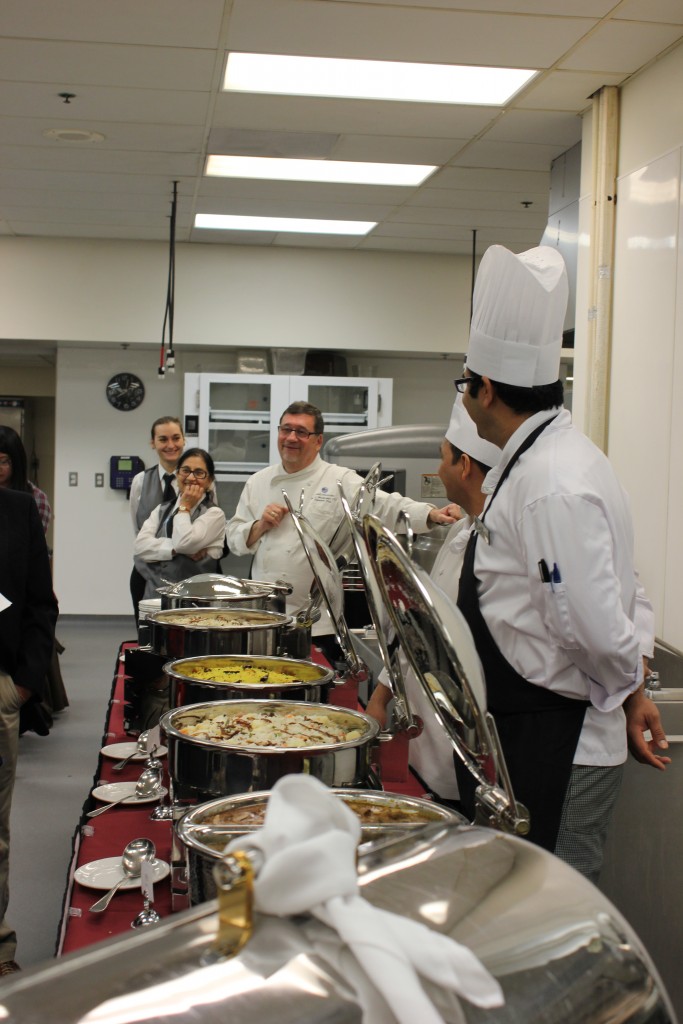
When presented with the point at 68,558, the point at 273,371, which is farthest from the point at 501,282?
the point at 68,558

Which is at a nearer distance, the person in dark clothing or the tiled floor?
→ the person in dark clothing

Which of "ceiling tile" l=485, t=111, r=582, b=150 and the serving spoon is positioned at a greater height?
"ceiling tile" l=485, t=111, r=582, b=150

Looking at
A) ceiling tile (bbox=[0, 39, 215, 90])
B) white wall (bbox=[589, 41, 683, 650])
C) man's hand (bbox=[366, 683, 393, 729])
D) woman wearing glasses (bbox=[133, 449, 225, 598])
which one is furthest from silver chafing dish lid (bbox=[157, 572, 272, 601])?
ceiling tile (bbox=[0, 39, 215, 90])

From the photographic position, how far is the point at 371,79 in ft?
12.0

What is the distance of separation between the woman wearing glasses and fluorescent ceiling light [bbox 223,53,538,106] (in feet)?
5.17

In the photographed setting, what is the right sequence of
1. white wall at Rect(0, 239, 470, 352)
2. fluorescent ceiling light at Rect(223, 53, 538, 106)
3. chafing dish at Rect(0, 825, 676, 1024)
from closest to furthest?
chafing dish at Rect(0, 825, 676, 1024) → fluorescent ceiling light at Rect(223, 53, 538, 106) → white wall at Rect(0, 239, 470, 352)

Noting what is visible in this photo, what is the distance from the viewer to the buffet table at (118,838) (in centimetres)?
130

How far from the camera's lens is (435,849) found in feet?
2.06

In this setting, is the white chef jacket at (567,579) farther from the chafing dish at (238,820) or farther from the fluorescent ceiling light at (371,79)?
the fluorescent ceiling light at (371,79)

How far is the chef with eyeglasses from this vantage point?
355cm

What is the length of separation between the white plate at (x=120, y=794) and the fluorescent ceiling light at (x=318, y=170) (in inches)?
141

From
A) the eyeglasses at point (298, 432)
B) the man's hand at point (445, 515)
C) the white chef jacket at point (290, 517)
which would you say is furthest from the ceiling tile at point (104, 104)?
the man's hand at point (445, 515)

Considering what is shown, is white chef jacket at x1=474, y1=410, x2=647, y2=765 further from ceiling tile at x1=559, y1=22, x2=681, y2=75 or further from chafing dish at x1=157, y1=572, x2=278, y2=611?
ceiling tile at x1=559, y1=22, x2=681, y2=75

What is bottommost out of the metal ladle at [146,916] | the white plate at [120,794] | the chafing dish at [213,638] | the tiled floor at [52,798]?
the tiled floor at [52,798]
